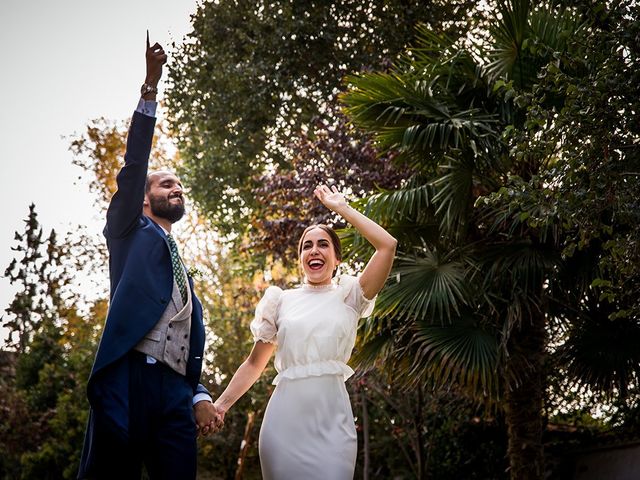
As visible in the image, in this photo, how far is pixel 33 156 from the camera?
13.6 metres

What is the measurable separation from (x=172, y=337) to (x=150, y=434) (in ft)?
1.27

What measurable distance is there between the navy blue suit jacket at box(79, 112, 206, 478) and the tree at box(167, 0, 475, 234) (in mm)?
9992

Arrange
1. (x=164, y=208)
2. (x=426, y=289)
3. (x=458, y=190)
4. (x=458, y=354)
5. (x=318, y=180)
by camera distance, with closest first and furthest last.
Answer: (x=164, y=208) < (x=458, y=354) < (x=426, y=289) < (x=458, y=190) < (x=318, y=180)

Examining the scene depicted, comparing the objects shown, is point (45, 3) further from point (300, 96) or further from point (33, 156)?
point (300, 96)

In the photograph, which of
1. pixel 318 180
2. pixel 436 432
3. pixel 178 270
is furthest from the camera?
pixel 436 432

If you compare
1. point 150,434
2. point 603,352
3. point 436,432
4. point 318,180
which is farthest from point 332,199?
point 436,432

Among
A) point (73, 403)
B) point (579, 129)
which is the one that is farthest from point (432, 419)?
point (579, 129)

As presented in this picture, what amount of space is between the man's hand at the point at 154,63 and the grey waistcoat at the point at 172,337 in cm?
85

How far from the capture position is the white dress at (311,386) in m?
3.79

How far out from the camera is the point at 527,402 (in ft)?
25.6

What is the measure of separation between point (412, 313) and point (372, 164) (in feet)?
12.6

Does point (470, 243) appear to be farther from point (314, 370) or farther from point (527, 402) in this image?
point (314, 370)

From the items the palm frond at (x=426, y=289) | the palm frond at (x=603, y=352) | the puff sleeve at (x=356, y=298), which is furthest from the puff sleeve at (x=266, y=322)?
the palm frond at (x=603, y=352)

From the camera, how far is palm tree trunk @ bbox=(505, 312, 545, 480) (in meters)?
7.59
